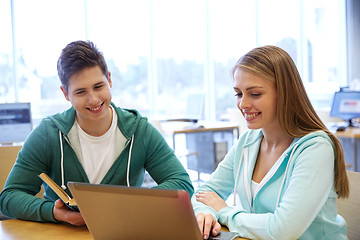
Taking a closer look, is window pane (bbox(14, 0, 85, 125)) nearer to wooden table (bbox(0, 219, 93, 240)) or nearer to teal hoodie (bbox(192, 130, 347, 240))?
wooden table (bbox(0, 219, 93, 240))

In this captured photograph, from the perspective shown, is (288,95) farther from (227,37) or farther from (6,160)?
(227,37)

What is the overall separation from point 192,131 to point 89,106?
117 inches

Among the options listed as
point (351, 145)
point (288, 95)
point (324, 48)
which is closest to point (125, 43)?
point (351, 145)

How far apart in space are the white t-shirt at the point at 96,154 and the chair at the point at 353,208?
90cm

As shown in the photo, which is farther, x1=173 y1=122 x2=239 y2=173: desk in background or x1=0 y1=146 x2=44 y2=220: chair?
x1=173 y1=122 x2=239 y2=173: desk in background

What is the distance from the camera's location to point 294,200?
3.96ft

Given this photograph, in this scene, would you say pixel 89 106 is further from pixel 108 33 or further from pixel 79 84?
pixel 108 33

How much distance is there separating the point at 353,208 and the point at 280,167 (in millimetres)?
341

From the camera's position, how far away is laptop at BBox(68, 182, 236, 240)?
883 millimetres

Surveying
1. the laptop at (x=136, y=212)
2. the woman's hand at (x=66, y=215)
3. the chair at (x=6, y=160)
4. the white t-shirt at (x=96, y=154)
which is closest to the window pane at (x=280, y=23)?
the chair at (x=6, y=160)

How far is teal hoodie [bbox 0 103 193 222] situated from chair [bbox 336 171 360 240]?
58cm

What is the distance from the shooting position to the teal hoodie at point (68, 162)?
1583 millimetres

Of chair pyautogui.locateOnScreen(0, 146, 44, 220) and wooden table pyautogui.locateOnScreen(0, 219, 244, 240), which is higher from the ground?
chair pyautogui.locateOnScreen(0, 146, 44, 220)

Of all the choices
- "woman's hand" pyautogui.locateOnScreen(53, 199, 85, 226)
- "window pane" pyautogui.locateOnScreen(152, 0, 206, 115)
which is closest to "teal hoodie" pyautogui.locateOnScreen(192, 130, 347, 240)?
"woman's hand" pyautogui.locateOnScreen(53, 199, 85, 226)
